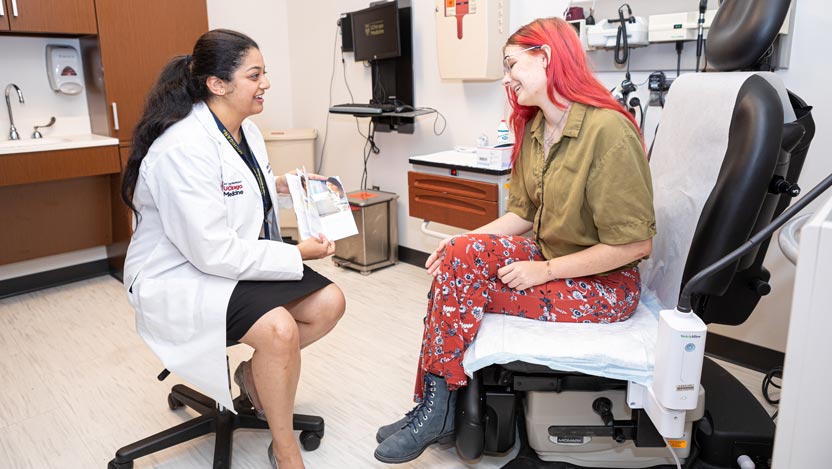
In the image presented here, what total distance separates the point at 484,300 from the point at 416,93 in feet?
7.04

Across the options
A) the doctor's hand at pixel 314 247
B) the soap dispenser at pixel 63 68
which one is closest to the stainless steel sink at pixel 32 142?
the soap dispenser at pixel 63 68

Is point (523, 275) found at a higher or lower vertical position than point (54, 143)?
lower

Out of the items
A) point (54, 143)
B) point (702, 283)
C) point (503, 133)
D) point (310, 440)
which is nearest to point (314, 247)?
point (310, 440)

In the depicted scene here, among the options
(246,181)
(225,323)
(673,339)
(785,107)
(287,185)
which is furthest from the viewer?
(287,185)

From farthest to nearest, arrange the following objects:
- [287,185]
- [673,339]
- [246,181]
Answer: [287,185] < [246,181] < [673,339]

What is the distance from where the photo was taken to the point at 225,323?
1590mm

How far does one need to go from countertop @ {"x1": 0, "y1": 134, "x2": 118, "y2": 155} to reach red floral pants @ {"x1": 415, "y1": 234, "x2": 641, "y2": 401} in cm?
236

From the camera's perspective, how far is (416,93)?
3484 mm

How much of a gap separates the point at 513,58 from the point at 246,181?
2.62ft

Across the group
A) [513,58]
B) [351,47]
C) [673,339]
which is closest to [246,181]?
[513,58]

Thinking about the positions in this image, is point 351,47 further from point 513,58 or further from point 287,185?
point 513,58

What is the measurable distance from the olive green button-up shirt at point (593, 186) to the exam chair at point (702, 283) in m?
0.15

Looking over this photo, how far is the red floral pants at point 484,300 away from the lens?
1560mm

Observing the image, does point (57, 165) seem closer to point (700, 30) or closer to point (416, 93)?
point (416, 93)
